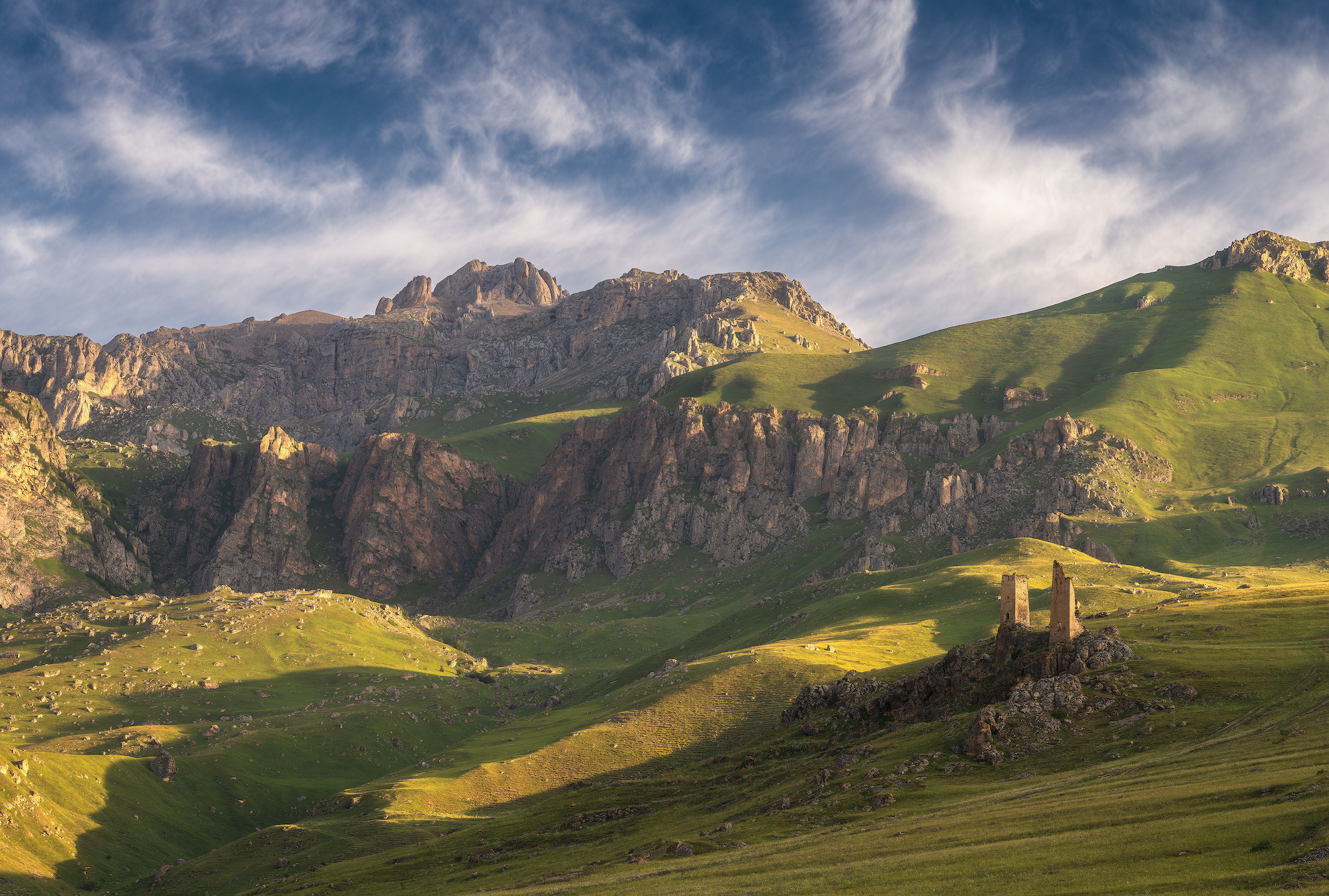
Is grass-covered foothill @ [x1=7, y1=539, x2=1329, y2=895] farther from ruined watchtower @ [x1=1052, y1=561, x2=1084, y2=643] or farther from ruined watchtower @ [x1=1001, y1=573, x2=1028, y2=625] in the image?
ruined watchtower @ [x1=1001, y1=573, x2=1028, y2=625]

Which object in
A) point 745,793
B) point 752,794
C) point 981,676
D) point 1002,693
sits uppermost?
point 981,676

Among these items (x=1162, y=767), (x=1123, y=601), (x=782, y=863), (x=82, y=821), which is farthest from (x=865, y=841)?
(x=1123, y=601)

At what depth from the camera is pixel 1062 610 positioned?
98312 mm

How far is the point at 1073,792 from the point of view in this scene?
210ft

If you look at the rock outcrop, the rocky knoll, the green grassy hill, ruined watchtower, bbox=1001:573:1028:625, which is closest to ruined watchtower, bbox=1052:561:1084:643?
the rock outcrop

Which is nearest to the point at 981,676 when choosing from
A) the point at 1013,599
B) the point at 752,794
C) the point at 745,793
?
the point at 1013,599

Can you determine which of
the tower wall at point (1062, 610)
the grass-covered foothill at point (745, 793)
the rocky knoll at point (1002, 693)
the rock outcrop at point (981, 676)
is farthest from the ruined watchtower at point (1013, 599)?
the grass-covered foothill at point (745, 793)

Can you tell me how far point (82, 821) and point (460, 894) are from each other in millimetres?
83523

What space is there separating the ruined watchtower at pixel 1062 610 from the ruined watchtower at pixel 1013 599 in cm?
996

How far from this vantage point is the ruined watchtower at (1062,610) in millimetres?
98062

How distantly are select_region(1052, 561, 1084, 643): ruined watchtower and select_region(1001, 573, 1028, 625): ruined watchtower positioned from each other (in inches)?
392

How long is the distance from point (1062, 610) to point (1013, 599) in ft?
40.3

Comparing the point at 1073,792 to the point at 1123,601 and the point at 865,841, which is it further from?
the point at 1123,601

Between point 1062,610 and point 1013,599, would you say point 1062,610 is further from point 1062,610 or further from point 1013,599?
point 1013,599
